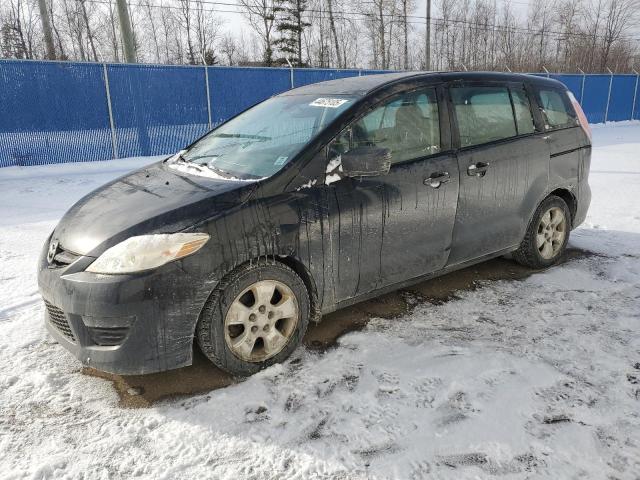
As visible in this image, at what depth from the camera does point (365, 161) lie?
115 inches

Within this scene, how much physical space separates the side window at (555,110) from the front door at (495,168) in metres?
0.22

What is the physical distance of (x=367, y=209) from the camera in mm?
3109

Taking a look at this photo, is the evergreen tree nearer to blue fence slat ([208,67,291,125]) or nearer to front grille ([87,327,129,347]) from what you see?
blue fence slat ([208,67,291,125])

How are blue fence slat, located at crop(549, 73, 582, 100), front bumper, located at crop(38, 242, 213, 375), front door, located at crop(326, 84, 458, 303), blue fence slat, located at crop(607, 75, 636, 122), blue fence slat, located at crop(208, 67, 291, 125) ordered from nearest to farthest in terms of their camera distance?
front bumper, located at crop(38, 242, 213, 375)
front door, located at crop(326, 84, 458, 303)
blue fence slat, located at crop(208, 67, 291, 125)
blue fence slat, located at crop(549, 73, 582, 100)
blue fence slat, located at crop(607, 75, 636, 122)

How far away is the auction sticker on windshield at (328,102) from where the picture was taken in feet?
10.8

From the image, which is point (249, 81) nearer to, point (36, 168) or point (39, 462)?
point (36, 168)

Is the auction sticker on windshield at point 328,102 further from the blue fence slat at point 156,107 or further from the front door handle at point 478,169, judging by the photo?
the blue fence slat at point 156,107

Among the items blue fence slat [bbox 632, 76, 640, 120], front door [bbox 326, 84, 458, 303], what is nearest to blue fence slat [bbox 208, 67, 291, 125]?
front door [bbox 326, 84, 458, 303]

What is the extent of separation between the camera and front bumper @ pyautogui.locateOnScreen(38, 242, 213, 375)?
2441mm

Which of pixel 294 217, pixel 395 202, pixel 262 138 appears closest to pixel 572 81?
pixel 395 202

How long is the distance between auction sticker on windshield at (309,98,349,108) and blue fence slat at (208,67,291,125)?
9428 mm

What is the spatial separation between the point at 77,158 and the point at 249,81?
466 cm

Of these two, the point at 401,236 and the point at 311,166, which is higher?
the point at 311,166

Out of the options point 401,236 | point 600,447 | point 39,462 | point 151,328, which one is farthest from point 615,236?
point 39,462
